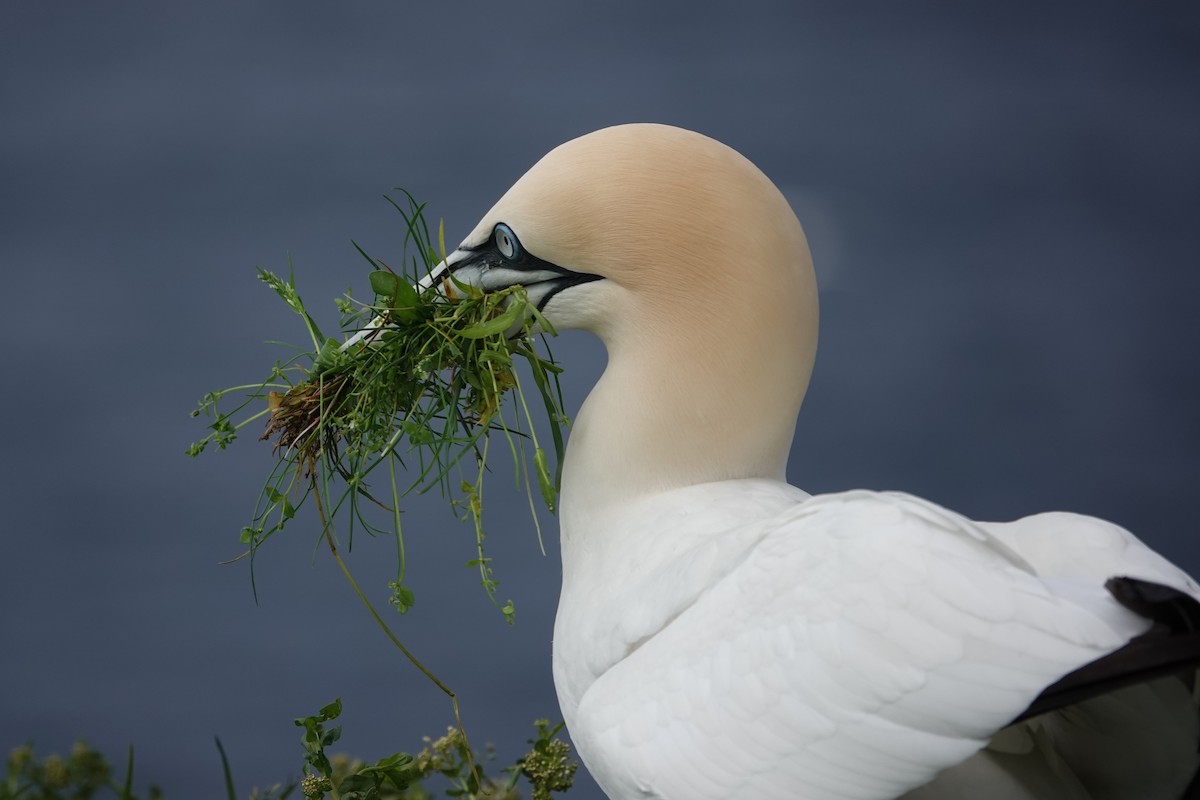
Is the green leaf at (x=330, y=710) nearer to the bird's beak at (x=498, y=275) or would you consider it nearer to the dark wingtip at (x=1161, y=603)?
the bird's beak at (x=498, y=275)

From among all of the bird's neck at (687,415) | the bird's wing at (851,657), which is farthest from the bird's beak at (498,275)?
the bird's wing at (851,657)

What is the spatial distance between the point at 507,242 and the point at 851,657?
1.05 metres

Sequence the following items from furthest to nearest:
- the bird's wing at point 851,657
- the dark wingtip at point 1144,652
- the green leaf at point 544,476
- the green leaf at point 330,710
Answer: the green leaf at point 330,710, the green leaf at point 544,476, the bird's wing at point 851,657, the dark wingtip at point 1144,652

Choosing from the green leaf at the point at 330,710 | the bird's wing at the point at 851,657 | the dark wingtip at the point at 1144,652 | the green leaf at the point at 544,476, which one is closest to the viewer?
the dark wingtip at the point at 1144,652

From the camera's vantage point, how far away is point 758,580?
2.19 m

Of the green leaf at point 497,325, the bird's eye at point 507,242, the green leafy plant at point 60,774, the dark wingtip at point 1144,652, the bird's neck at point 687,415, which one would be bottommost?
the green leafy plant at point 60,774

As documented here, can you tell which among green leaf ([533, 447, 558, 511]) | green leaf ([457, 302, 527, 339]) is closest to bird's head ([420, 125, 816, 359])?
green leaf ([457, 302, 527, 339])

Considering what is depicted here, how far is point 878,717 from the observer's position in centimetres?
202

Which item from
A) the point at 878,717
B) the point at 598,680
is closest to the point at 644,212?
the point at 598,680

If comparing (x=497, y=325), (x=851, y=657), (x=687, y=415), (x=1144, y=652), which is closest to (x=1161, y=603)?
(x=1144, y=652)

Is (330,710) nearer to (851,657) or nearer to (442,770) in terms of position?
(442,770)

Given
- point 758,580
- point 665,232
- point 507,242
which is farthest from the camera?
point 507,242

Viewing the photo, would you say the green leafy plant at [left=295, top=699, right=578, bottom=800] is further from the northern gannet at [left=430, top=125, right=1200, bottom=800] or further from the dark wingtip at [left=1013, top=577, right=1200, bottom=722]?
the dark wingtip at [left=1013, top=577, right=1200, bottom=722]

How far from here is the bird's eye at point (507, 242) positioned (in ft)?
8.90
